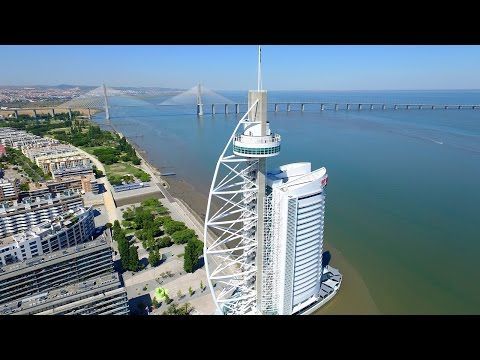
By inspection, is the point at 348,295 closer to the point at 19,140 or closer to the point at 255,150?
the point at 255,150

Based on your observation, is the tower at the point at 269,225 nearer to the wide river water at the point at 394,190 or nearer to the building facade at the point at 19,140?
the wide river water at the point at 394,190

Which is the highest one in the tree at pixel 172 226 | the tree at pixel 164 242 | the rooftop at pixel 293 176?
the rooftop at pixel 293 176

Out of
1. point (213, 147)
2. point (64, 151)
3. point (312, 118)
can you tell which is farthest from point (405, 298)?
point (312, 118)

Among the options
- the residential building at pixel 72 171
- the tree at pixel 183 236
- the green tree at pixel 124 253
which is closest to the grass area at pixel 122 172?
the residential building at pixel 72 171

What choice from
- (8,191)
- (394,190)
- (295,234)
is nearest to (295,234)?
(295,234)

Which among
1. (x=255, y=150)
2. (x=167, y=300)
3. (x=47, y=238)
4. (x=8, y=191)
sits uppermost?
(x=255, y=150)
